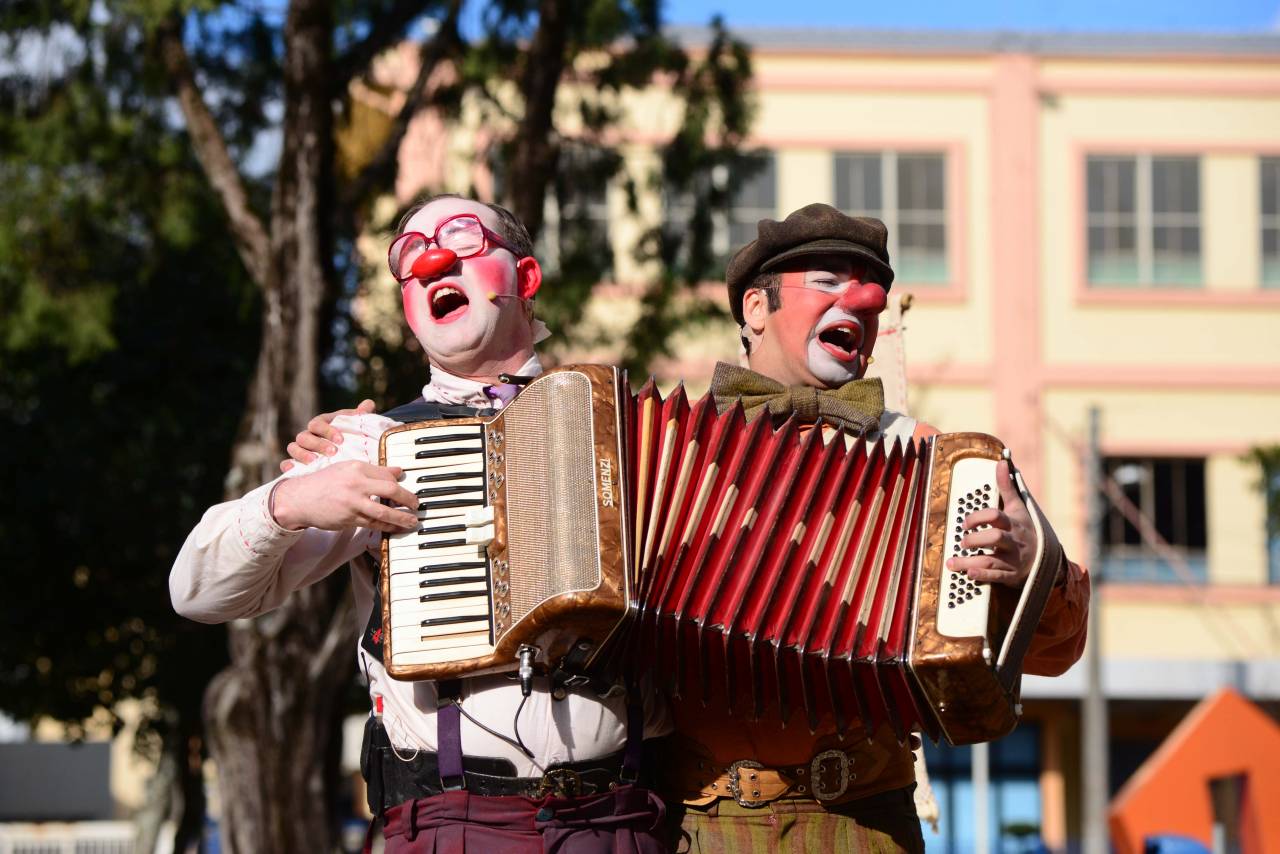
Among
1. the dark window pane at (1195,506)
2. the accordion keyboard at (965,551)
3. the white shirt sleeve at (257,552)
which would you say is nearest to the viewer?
the accordion keyboard at (965,551)

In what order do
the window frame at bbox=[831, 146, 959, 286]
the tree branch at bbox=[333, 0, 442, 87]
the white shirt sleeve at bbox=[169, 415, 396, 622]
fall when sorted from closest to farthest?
1. the white shirt sleeve at bbox=[169, 415, 396, 622]
2. the tree branch at bbox=[333, 0, 442, 87]
3. the window frame at bbox=[831, 146, 959, 286]

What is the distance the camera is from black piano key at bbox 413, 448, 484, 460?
3268mm

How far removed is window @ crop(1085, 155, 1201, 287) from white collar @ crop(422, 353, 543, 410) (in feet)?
67.6

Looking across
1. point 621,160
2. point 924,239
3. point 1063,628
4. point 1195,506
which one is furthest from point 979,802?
point 1063,628

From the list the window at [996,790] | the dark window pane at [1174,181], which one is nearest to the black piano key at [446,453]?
the window at [996,790]

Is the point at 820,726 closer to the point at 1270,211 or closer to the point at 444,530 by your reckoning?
the point at 444,530

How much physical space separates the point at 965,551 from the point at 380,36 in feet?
29.1

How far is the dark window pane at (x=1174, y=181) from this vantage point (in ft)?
75.7

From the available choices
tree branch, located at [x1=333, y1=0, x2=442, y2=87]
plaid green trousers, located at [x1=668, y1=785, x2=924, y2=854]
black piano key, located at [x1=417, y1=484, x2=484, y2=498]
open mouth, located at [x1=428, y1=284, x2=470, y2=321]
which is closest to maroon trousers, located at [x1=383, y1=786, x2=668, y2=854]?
plaid green trousers, located at [x1=668, y1=785, x2=924, y2=854]

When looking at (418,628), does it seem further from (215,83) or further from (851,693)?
(215,83)

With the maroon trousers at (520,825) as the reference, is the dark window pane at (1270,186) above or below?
above

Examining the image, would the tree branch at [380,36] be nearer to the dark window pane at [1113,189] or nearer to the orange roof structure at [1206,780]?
the orange roof structure at [1206,780]

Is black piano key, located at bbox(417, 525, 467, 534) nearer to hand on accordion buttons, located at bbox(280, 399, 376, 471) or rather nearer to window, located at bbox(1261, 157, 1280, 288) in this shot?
hand on accordion buttons, located at bbox(280, 399, 376, 471)

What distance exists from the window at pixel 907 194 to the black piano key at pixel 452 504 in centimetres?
2009
